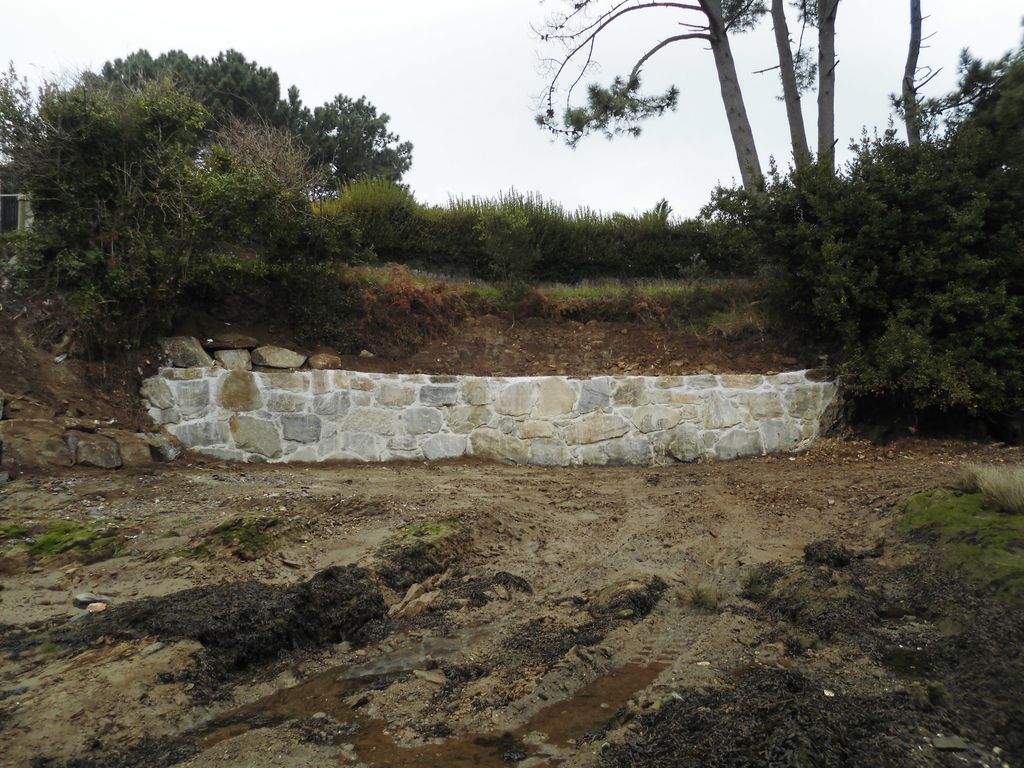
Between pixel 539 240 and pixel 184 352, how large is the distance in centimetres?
594

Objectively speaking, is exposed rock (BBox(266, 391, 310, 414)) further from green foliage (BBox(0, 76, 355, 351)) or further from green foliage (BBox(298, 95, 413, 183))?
green foliage (BBox(298, 95, 413, 183))

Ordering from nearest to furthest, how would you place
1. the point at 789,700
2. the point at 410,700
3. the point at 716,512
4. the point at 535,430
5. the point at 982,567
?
1. the point at 789,700
2. the point at 410,700
3. the point at 982,567
4. the point at 716,512
5. the point at 535,430

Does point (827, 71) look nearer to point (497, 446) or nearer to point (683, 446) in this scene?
point (683, 446)

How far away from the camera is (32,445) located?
6730mm

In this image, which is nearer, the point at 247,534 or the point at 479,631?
the point at 479,631

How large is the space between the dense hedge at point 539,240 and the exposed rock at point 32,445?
5.26 metres

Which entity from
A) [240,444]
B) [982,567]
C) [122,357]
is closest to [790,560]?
[982,567]

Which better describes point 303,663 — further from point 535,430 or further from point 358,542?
point 535,430

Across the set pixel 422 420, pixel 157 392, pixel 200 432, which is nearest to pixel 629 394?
pixel 422 420

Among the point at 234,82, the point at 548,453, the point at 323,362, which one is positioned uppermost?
the point at 234,82

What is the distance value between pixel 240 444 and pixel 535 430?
3.50 meters

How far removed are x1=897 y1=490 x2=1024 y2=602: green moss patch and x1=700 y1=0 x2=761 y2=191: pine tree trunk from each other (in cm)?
856

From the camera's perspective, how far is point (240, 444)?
834cm

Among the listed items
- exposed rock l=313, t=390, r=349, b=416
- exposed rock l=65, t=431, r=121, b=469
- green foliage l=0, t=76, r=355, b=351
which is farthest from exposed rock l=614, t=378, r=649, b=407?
exposed rock l=65, t=431, r=121, b=469
